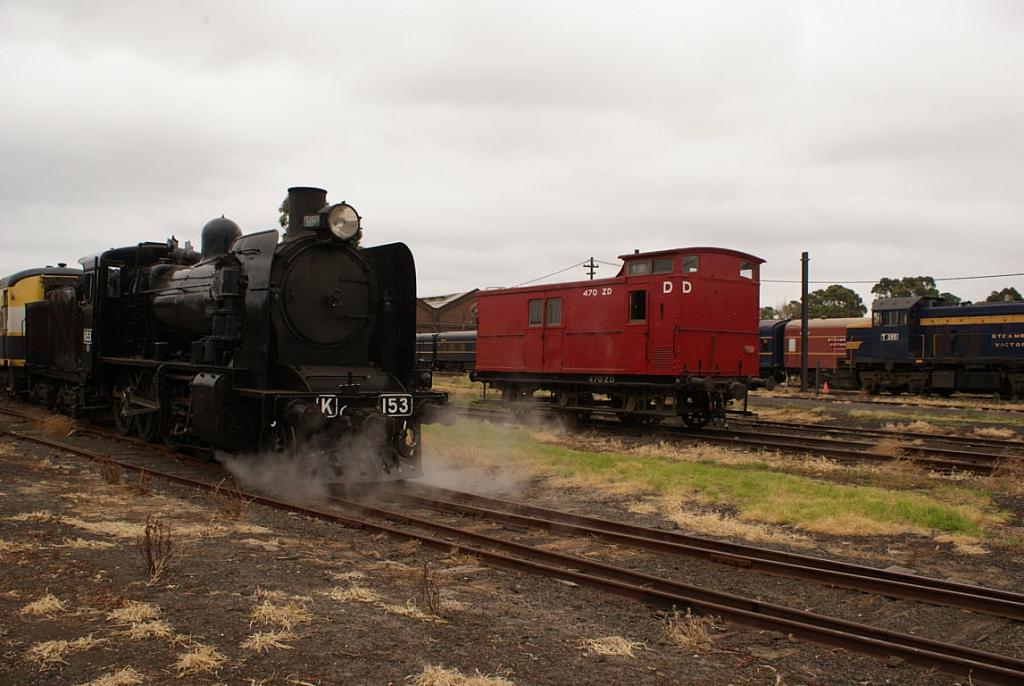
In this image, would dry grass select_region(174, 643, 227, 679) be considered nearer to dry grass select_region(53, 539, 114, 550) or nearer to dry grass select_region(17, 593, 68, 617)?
dry grass select_region(17, 593, 68, 617)

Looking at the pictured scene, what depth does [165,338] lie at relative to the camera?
12.9 m

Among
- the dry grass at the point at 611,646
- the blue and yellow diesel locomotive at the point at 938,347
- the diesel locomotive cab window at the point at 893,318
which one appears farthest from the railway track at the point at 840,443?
the diesel locomotive cab window at the point at 893,318

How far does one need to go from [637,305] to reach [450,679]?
13062 millimetres

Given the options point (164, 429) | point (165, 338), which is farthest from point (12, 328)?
point (164, 429)

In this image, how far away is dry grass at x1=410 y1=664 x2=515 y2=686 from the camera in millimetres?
4133

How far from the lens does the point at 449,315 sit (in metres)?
67.0

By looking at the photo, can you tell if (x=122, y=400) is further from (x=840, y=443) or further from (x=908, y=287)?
(x=908, y=287)

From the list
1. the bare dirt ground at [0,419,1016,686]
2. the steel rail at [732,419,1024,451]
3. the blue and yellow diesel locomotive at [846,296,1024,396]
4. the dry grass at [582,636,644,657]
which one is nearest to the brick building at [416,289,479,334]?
the blue and yellow diesel locomotive at [846,296,1024,396]

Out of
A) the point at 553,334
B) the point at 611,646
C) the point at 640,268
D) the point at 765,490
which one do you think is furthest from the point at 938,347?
the point at 611,646

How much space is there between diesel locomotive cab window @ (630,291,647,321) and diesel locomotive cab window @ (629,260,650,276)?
499 mm

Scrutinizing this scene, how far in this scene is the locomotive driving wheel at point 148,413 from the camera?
40.6 feet

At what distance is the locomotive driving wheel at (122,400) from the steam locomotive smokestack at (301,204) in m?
5.09

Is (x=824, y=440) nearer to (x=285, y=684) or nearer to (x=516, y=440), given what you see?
(x=516, y=440)

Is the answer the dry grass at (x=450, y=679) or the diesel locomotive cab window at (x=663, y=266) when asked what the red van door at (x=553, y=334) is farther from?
the dry grass at (x=450, y=679)
